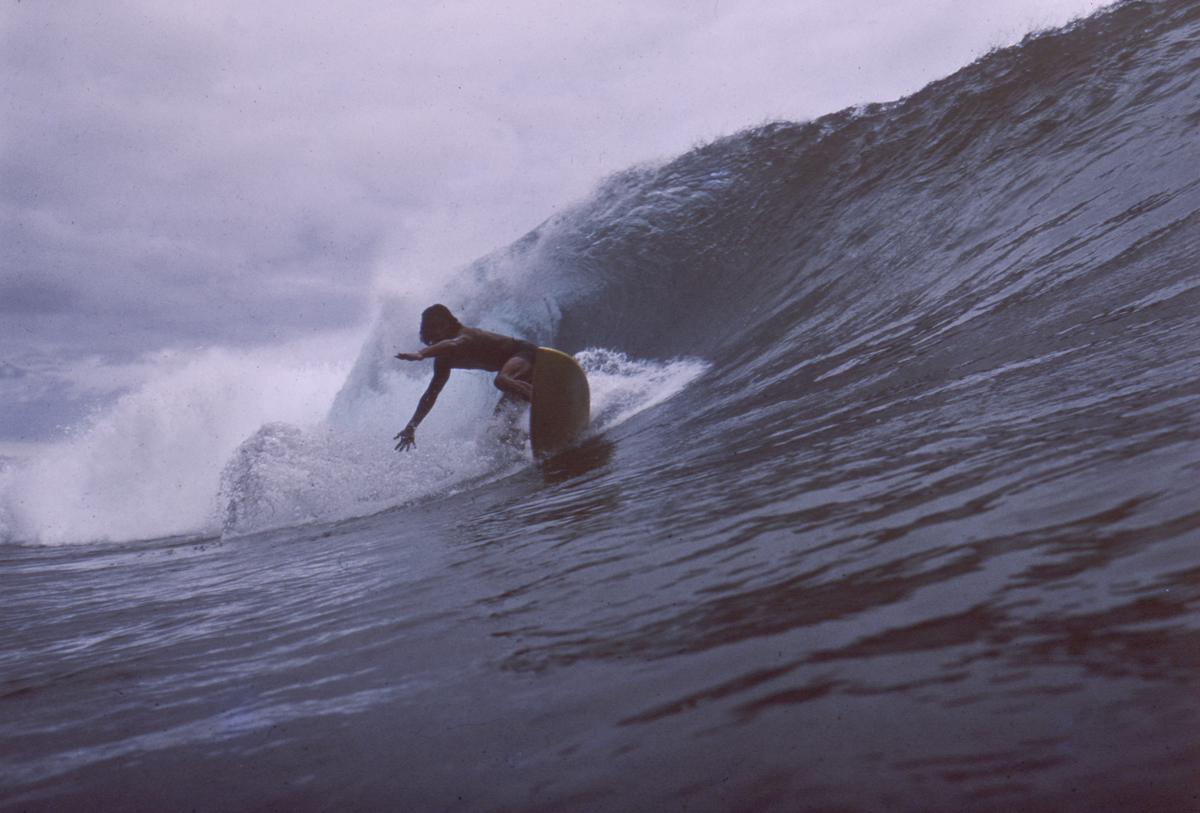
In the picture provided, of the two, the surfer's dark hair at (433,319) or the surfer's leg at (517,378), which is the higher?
the surfer's dark hair at (433,319)

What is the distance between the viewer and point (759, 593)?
5.55ft

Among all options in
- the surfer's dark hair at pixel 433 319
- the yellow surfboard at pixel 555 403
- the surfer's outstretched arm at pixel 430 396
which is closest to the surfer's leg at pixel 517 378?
the yellow surfboard at pixel 555 403

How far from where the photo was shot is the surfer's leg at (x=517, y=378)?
6125 mm

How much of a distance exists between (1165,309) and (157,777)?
371 centimetres

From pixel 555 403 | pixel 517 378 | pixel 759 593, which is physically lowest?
pixel 759 593

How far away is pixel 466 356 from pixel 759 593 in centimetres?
500

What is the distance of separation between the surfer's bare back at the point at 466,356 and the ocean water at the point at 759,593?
0.51 m

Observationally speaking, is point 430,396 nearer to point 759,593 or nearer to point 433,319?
point 433,319

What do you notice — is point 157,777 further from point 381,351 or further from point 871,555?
point 381,351

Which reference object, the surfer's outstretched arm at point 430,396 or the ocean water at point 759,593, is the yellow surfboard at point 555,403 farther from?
the surfer's outstretched arm at point 430,396

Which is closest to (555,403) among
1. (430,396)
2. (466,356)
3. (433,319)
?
(466,356)

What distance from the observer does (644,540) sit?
243 cm

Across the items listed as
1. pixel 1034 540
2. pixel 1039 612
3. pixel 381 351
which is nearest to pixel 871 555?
pixel 1034 540

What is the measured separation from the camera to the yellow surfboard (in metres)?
6.05
